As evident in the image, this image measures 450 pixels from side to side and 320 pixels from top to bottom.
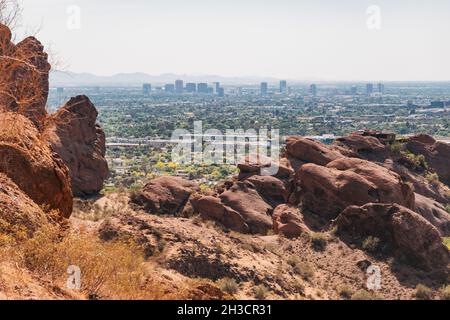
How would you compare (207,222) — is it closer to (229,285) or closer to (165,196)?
(165,196)

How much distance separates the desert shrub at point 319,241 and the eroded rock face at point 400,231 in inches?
29.1

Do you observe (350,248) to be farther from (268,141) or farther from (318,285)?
(268,141)

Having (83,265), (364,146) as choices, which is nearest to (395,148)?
(364,146)

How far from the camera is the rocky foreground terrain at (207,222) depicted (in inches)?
351

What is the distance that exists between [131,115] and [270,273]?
405ft

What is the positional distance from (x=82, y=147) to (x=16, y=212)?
1816 centimetres

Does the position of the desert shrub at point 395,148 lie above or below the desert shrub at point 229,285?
above

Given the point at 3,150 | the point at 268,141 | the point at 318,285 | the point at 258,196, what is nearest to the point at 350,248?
the point at 318,285

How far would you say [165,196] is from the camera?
23781 mm

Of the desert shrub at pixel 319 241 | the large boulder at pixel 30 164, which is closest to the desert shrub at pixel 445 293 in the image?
the desert shrub at pixel 319 241

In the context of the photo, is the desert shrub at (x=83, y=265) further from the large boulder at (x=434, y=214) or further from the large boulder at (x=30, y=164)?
the large boulder at (x=434, y=214)

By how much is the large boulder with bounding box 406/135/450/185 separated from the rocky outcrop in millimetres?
15899

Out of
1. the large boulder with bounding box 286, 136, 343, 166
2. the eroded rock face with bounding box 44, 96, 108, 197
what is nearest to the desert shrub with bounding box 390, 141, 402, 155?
the large boulder with bounding box 286, 136, 343, 166

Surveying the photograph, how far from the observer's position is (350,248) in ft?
58.5
